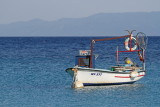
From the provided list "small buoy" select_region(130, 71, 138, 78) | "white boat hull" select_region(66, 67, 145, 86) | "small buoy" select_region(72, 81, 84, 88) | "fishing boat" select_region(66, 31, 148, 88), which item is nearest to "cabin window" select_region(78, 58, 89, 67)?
"fishing boat" select_region(66, 31, 148, 88)

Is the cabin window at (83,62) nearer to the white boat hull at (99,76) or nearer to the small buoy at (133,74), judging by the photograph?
the white boat hull at (99,76)

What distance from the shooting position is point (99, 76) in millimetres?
47781

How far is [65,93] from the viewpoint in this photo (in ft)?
146

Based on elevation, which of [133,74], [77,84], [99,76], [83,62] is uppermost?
[83,62]

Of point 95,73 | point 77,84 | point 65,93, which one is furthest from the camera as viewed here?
point 95,73

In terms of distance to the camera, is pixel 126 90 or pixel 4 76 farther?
pixel 4 76

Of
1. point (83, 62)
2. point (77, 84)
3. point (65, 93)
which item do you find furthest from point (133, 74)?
point (65, 93)

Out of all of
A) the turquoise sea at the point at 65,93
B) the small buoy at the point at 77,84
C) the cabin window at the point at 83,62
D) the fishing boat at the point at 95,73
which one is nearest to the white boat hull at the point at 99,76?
the fishing boat at the point at 95,73

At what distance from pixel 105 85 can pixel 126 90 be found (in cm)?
297

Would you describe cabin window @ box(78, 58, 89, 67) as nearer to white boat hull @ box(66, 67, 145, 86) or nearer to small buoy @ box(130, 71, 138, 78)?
white boat hull @ box(66, 67, 145, 86)

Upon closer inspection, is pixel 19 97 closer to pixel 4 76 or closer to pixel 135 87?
pixel 135 87

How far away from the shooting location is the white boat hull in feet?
155

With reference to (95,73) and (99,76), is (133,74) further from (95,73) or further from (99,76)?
(95,73)

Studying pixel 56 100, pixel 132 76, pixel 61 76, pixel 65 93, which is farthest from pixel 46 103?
pixel 61 76
